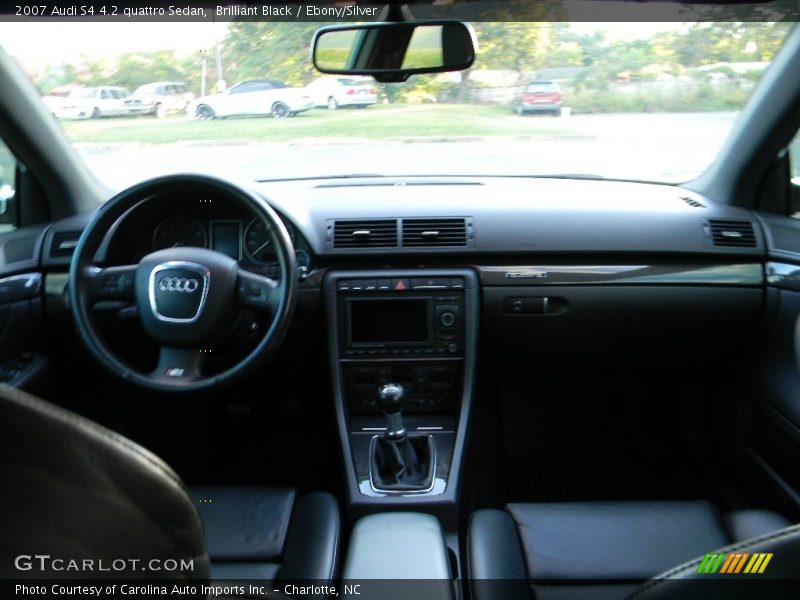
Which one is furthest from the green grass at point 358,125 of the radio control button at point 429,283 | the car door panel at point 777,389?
the car door panel at point 777,389

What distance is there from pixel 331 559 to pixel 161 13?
2.23 metres

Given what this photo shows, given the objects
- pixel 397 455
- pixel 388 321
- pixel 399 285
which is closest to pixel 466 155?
pixel 399 285

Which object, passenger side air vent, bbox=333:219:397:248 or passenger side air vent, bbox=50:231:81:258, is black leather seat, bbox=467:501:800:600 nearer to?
passenger side air vent, bbox=333:219:397:248

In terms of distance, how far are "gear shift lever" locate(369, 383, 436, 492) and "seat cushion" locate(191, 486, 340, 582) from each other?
0.36 meters

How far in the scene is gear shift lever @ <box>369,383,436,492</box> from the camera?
2697 mm

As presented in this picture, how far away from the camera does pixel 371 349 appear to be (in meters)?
3.13

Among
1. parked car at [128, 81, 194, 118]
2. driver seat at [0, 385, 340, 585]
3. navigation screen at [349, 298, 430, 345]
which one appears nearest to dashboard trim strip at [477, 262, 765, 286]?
navigation screen at [349, 298, 430, 345]

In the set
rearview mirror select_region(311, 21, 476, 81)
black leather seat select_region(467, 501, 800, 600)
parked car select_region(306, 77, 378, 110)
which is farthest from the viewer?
parked car select_region(306, 77, 378, 110)

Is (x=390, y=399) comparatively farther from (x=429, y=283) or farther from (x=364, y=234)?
(x=364, y=234)

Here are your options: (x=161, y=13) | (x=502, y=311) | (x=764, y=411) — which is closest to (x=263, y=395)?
(x=502, y=311)

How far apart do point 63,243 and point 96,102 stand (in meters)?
0.70

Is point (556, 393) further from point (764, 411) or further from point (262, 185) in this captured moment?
point (262, 185)

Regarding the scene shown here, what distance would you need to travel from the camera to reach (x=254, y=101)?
3.54m

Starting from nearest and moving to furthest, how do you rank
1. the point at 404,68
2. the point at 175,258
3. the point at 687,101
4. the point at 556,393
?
1. the point at 175,258
2. the point at 404,68
3. the point at 687,101
4. the point at 556,393
